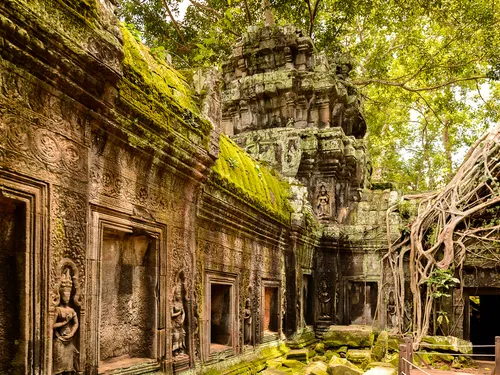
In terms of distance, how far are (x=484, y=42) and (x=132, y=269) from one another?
13155 millimetres

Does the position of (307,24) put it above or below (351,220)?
above

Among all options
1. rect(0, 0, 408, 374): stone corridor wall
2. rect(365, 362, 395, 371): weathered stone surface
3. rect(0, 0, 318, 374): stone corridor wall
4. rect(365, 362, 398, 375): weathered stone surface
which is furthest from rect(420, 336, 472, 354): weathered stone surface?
rect(0, 0, 318, 374): stone corridor wall

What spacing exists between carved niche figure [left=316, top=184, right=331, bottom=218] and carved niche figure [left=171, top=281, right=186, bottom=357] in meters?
6.49

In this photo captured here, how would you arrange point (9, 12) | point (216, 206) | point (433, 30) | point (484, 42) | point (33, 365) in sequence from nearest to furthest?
point (9, 12), point (33, 365), point (216, 206), point (484, 42), point (433, 30)

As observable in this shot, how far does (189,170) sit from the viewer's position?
515cm

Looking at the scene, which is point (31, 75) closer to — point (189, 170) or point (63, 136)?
point (63, 136)

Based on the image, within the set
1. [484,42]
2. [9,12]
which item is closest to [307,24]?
[484,42]

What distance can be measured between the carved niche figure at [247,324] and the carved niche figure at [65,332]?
13.0 feet

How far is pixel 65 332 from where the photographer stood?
3.31 m

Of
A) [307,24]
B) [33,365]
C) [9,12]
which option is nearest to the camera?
[9,12]

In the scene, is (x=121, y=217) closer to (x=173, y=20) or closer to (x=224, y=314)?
(x=224, y=314)

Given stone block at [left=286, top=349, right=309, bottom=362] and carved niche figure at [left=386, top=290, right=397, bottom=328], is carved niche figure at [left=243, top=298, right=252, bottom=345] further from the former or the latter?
carved niche figure at [left=386, top=290, right=397, bottom=328]

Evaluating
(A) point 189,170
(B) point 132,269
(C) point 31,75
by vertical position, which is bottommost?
(B) point 132,269

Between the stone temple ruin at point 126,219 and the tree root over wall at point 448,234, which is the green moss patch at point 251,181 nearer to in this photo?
the stone temple ruin at point 126,219
